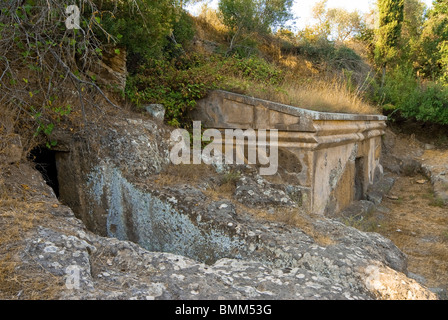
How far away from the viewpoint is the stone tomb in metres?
4.58

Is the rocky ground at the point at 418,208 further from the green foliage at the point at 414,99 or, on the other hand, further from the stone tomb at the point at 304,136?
the stone tomb at the point at 304,136

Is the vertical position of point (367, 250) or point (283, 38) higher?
point (283, 38)

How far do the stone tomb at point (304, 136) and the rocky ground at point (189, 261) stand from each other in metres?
1.45

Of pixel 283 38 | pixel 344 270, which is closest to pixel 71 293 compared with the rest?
pixel 344 270

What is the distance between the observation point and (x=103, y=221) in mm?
3486

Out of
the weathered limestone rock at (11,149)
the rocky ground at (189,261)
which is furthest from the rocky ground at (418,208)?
the weathered limestone rock at (11,149)

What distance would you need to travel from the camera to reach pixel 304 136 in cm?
453

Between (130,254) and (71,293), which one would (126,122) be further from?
(71,293)

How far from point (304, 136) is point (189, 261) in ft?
8.88

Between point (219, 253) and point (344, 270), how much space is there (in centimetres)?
95

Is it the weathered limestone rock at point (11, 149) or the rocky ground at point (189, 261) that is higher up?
the weathered limestone rock at point (11, 149)

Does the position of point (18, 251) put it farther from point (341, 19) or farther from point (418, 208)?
point (341, 19)

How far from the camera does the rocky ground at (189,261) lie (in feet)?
6.03

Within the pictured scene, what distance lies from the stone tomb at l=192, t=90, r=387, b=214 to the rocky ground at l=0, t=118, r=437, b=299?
4.75ft
